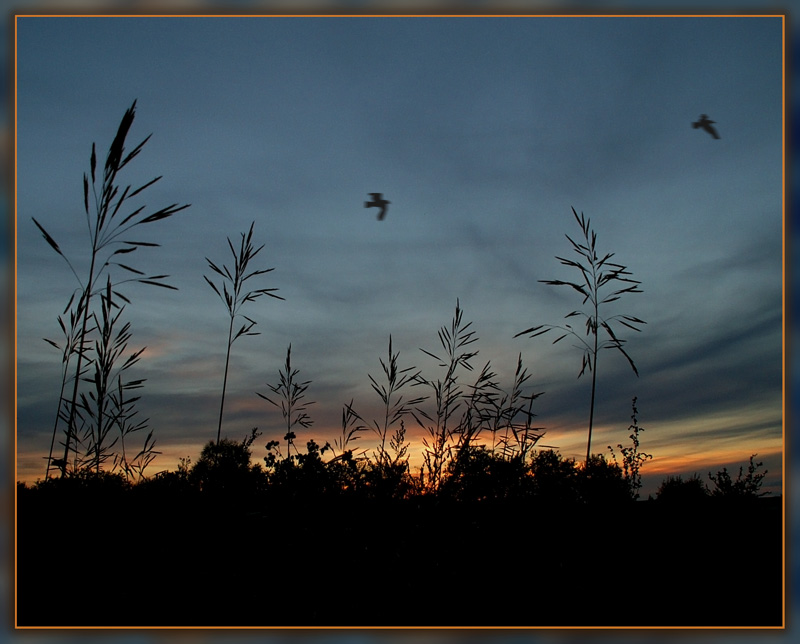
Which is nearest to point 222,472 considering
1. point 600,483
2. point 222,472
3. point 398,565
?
point 222,472

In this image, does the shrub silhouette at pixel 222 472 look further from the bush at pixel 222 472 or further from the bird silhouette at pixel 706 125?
the bird silhouette at pixel 706 125

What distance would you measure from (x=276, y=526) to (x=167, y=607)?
0.67 meters

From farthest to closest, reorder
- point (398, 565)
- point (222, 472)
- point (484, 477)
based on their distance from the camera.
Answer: point (222, 472)
point (484, 477)
point (398, 565)

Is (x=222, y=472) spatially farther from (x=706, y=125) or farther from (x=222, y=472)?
(x=706, y=125)

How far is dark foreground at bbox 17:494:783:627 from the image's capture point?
221cm

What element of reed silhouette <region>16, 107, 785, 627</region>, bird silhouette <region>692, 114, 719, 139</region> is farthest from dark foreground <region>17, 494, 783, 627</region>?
bird silhouette <region>692, 114, 719, 139</region>

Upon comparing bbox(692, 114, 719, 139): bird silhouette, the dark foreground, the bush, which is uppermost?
bbox(692, 114, 719, 139): bird silhouette

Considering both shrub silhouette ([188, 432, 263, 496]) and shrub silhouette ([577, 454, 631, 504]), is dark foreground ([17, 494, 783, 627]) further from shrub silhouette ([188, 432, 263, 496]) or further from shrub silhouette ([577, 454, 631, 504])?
shrub silhouette ([188, 432, 263, 496])

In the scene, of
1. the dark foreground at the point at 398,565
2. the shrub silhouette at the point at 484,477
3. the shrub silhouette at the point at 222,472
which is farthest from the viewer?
the shrub silhouette at the point at 222,472

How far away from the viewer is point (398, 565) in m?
2.40

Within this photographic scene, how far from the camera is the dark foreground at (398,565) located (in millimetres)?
2205

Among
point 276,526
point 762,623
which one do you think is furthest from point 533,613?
point 276,526

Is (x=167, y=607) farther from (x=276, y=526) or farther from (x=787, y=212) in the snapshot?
(x=787, y=212)

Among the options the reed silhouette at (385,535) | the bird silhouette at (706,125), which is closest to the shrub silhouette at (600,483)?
the reed silhouette at (385,535)
